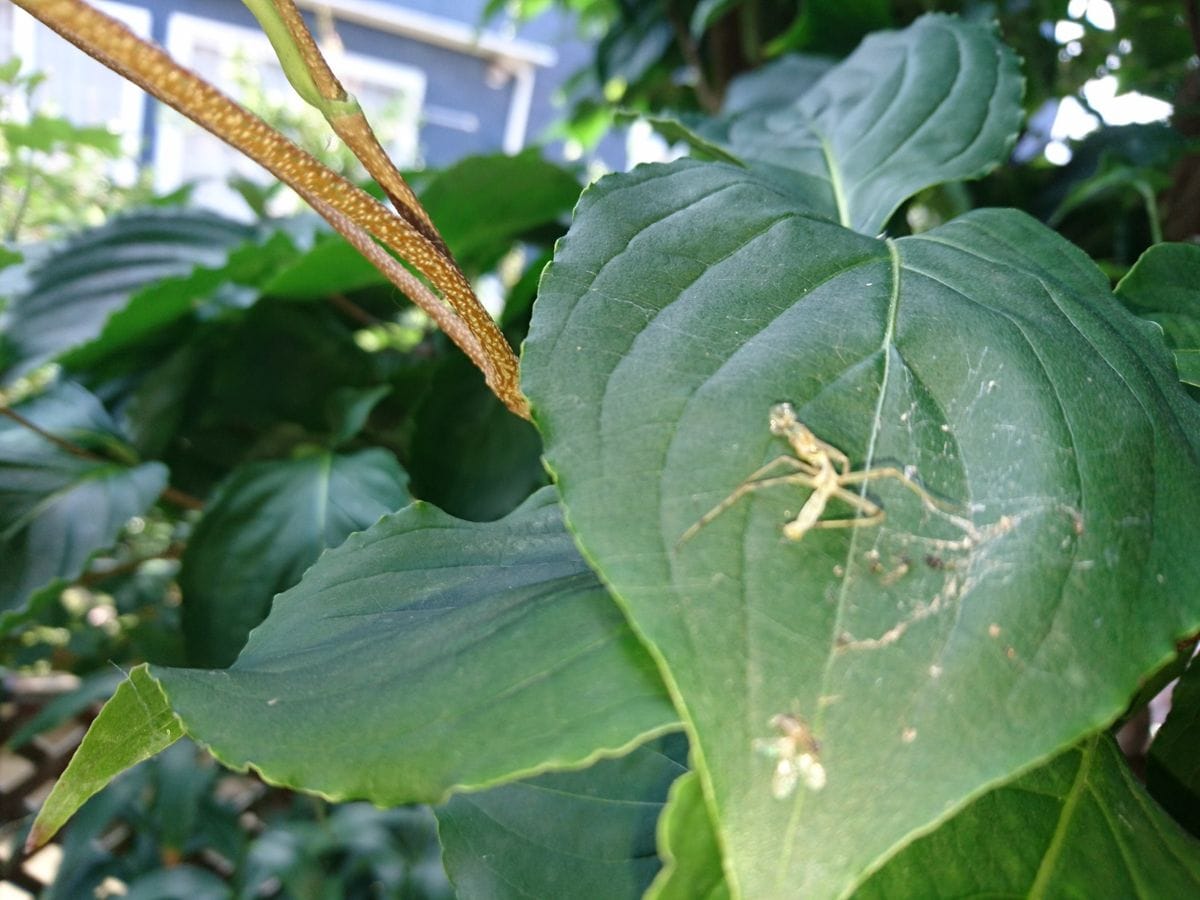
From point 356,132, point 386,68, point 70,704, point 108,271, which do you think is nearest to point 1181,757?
point 356,132

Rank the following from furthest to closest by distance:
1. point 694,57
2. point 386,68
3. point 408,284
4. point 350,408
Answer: point 386,68 → point 694,57 → point 350,408 → point 408,284

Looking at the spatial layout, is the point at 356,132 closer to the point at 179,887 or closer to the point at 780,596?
the point at 780,596

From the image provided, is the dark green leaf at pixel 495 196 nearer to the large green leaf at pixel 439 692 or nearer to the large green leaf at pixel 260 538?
the large green leaf at pixel 260 538

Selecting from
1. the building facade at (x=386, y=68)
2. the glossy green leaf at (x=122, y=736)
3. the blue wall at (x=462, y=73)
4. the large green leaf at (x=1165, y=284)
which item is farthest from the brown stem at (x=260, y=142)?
the blue wall at (x=462, y=73)

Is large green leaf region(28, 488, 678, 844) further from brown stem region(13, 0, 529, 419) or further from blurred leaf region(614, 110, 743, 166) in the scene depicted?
blurred leaf region(614, 110, 743, 166)

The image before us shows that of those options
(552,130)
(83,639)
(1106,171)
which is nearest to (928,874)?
(1106,171)
